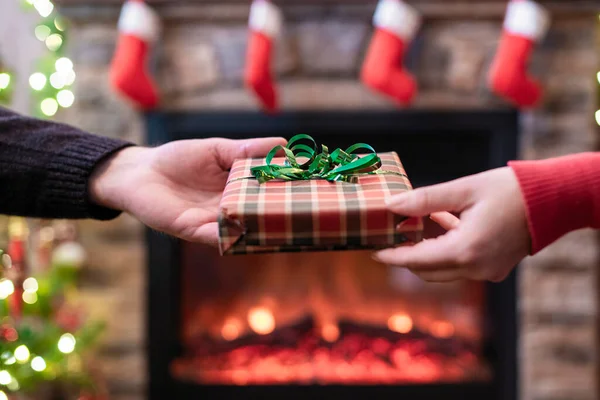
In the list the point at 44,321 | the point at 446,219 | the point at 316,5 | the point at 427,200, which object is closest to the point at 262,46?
the point at 316,5

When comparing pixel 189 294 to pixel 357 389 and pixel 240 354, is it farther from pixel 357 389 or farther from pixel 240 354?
pixel 357 389

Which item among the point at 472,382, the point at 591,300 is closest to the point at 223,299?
the point at 472,382

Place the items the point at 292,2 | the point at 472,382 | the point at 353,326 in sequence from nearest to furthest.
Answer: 1. the point at 292,2
2. the point at 472,382
3. the point at 353,326

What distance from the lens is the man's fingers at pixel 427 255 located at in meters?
0.76

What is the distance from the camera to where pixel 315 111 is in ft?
6.35

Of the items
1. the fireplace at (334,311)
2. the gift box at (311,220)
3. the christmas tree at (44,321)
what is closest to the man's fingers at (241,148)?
the gift box at (311,220)

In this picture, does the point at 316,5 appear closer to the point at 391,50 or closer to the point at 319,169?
the point at 391,50

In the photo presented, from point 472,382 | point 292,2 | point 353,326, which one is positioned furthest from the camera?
point 353,326

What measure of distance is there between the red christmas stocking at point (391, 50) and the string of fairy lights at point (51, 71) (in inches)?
34.6

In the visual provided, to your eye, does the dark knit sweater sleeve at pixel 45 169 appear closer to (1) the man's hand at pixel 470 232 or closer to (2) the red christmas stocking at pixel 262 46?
(1) the man's hand at pixel 470 232

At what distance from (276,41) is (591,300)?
1.20 m

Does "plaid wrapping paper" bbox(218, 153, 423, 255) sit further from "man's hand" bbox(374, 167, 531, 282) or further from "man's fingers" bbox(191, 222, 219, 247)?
"man's fingers" bbox(191, 222, 219, 247)

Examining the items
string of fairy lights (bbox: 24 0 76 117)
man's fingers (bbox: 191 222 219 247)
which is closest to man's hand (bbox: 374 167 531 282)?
man's fingers (bbox: 191 222 219 247)

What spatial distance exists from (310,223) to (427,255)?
0.47 ft
